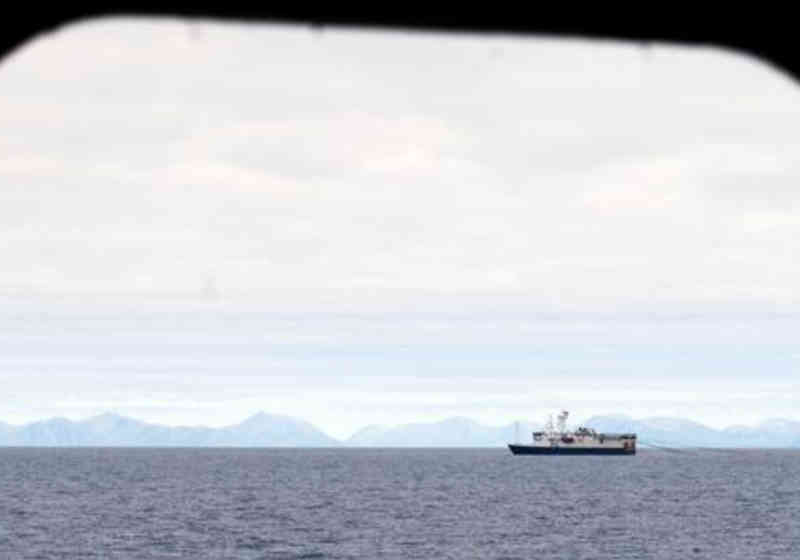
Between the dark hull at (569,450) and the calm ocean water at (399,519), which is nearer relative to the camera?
the calm ocean water at (399,519)

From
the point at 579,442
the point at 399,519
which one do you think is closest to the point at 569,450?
the point at 579,442

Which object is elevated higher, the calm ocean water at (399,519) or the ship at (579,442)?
the ship at (579,442)

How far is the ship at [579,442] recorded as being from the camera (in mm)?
176750

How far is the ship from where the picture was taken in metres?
177

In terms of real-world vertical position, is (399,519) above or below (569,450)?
below

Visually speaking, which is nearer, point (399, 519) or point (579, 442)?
→ point (399, 519)

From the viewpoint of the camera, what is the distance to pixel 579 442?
7082 inches

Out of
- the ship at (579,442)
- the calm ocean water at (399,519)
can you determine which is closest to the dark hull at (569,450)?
the ship at (579,442)

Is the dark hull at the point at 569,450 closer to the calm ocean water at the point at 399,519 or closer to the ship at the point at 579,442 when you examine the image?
the ship at the point at 579,442

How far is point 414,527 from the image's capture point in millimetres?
73750

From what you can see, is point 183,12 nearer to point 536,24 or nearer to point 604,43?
point 536,24

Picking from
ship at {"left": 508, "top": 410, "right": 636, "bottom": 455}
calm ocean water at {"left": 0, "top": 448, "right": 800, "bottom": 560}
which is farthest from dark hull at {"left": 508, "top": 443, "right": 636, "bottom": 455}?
calm ocean water at {"left": 0, "top": 448, "right": 800, "bottom": 560}

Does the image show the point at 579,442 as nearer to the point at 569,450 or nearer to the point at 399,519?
the point at 569,450

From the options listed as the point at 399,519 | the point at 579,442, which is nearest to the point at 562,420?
the point at 579,442
